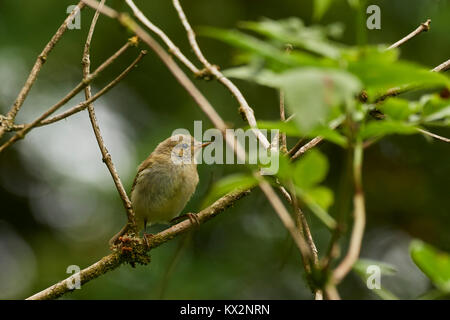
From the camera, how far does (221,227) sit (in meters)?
6.69

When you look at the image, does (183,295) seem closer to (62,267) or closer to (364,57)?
(62,267)

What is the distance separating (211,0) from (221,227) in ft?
8.30

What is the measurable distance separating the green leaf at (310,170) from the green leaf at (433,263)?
0.19 m

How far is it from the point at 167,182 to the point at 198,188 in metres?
0.90

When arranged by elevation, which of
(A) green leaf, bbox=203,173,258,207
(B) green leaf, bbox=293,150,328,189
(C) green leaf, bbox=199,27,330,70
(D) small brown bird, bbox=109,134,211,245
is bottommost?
(A) green leaf, bbox=203,173,258,207

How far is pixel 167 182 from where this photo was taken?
4848mm

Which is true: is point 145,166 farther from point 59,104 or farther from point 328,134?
point 328,134

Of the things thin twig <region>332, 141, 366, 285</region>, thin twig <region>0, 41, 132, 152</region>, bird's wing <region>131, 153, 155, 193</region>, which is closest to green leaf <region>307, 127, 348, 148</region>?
thin twig <region>332, 141, 366, 285</region>

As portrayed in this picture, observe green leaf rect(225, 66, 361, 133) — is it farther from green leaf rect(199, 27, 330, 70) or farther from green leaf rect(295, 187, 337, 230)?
green leaf rect(295, 187, 337, 230)

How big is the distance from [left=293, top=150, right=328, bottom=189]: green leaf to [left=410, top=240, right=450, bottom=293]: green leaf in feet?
0.64

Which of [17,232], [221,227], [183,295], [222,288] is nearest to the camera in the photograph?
[183,295]

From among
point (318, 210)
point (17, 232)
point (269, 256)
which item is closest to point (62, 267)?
point (17, 232)

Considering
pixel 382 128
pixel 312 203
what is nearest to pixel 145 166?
pixel 312 203

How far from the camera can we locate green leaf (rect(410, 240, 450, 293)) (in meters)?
0.93
